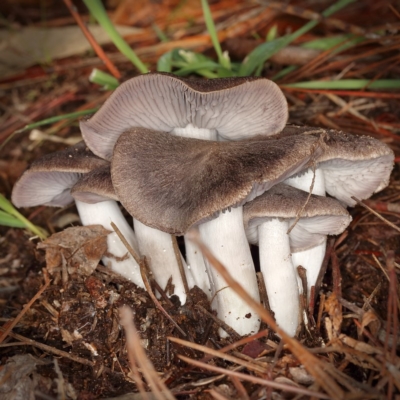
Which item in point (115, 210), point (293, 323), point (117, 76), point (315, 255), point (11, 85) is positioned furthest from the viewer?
point (11, 85)

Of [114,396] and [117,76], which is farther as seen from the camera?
[117,76]

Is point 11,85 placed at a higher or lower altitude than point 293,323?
higher

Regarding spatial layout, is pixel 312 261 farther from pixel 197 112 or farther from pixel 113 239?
pixel 113 239

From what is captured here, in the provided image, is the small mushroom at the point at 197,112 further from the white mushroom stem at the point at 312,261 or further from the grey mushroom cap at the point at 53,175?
the white mushroom stem at the point at 312,261

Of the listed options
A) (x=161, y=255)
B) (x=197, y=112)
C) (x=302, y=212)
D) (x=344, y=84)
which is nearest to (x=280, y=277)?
(x=302, y=212)

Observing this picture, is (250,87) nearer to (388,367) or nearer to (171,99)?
(171,99)

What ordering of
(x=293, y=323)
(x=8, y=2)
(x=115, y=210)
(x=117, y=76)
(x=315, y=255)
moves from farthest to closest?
(x=8, y=2) < (x=117, y=76) < (x=115, y=210) < (x=315, y=255) < (x=293, y=323)

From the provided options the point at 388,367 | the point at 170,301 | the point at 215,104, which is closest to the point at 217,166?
the point at 215,104
